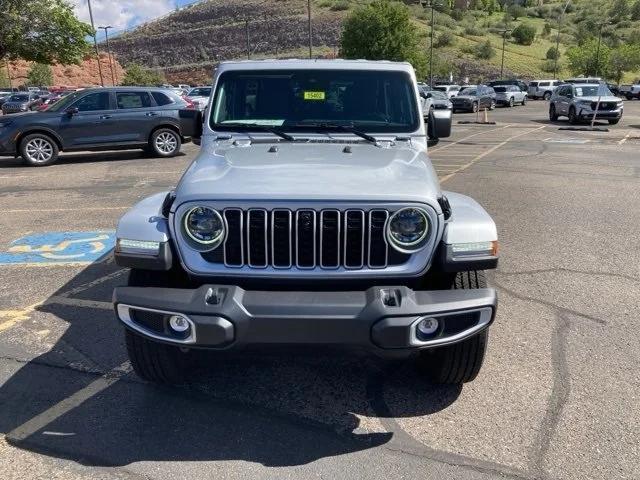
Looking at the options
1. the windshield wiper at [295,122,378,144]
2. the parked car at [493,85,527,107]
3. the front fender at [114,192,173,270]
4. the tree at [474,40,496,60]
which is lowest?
the parked car at [493,85,527,107]

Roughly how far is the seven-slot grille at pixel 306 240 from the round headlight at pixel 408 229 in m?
0.04

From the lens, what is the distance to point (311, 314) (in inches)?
108

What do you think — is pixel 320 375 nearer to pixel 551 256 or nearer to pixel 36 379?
pixel 36 379

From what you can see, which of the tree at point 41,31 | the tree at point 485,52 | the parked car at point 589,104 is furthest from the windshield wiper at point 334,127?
the tree at point 485,52

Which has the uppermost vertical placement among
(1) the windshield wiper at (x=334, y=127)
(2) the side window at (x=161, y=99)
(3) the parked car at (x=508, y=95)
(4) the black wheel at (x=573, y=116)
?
(1) the windshield wiper at (x=334, y=127)

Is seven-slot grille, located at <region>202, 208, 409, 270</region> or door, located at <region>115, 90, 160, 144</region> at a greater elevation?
seven-slot grille, located at <region>202, 208, 409, 270</region>

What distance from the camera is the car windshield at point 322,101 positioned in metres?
4.38

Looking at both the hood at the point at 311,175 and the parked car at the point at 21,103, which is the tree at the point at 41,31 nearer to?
the parked car at the point at 21,103

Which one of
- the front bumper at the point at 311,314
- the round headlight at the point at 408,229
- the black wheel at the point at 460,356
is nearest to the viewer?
the front bumper at the point at 311,314

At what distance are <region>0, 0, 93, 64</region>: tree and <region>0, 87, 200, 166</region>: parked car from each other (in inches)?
526

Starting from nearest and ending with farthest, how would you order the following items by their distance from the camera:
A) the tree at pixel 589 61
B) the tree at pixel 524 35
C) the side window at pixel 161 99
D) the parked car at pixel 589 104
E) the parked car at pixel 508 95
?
1. the side window at pixel 161 99
2. the parked car at pixel 589 104
3. the parked car at pixel 508 95
4. the tree at pixel 589 61
5. the tree at pixel 524 35

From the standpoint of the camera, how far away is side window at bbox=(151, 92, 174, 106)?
47.4ft

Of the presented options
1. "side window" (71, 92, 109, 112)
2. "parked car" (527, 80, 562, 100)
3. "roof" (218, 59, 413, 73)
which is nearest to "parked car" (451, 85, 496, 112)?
"parked car" (527, 80, 562, 100)

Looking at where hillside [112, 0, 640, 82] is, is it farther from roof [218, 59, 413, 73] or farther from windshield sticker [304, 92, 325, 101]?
windshield sticker [304, 92, 325, 101]
